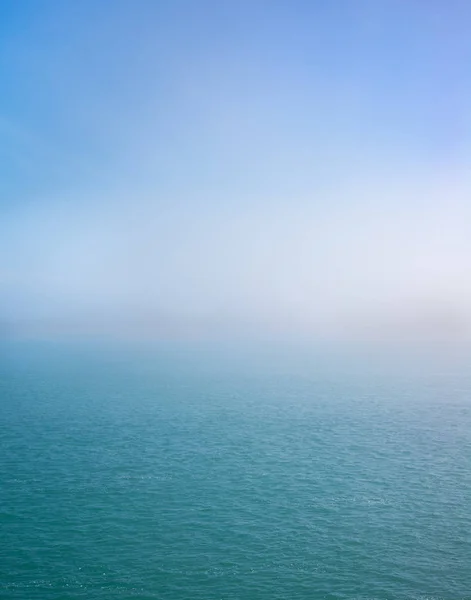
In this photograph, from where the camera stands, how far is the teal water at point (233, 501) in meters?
43.6

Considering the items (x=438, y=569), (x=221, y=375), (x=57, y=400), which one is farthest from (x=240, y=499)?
(x=221, y=375)

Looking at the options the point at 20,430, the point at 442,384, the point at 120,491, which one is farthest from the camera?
the point at 442,384

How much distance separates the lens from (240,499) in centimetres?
6062

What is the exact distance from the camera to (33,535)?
50781mm

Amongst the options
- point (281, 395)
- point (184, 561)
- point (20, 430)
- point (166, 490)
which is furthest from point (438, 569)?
point (281, 395)

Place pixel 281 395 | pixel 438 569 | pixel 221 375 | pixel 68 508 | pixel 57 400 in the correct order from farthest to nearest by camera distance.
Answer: pixel 221 375 → pixel 281 395 → pixel 57 400 → pixel 68 508 → pixel 438 569

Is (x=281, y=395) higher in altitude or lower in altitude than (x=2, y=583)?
higher

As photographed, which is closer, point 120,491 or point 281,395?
point 120,491

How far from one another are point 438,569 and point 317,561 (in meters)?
10.4

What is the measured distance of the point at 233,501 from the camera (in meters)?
60.0

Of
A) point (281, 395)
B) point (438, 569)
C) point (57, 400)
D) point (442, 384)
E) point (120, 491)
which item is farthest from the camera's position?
point (442, 384)

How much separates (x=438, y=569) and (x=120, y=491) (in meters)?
35.9

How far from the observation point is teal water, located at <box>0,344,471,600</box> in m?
43.6

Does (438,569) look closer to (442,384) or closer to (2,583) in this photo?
(2,583)
